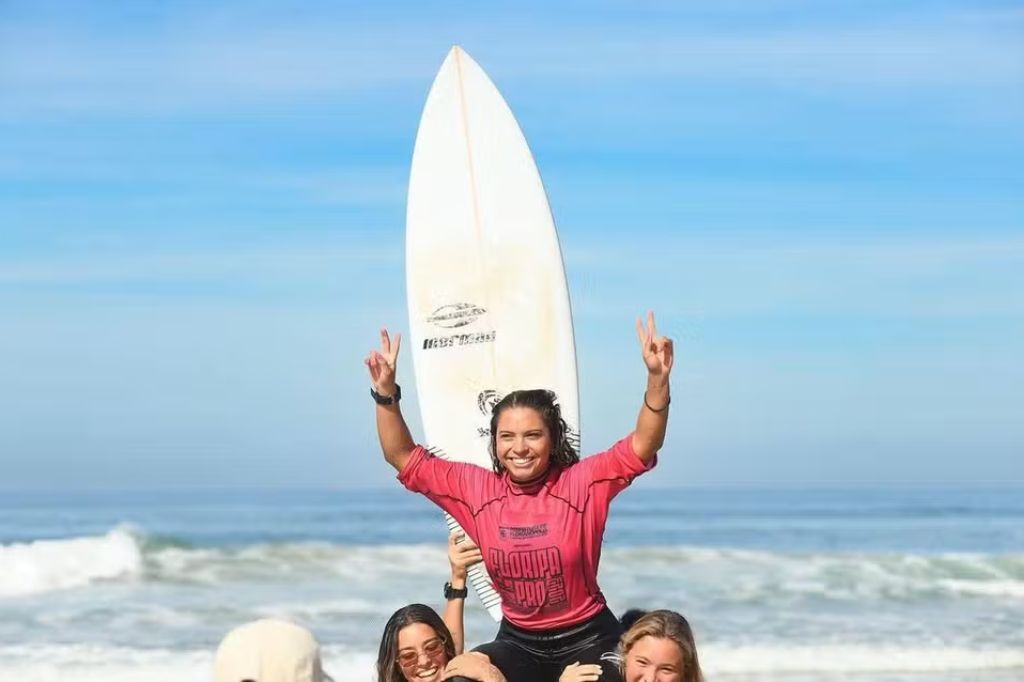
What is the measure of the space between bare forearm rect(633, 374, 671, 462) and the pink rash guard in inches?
1.5

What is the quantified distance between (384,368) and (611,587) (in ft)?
38.9

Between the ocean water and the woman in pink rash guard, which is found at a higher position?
the woman in pink rash guard

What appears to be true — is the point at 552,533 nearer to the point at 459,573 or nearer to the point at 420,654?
the point at 420,654

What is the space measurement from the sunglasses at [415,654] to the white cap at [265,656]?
0.57m

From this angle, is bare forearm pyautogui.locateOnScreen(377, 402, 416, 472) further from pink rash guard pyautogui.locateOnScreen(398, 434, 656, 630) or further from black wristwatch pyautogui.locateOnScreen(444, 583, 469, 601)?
black wristwatch pyautogui.locateOnScreen(444, 583, 469, 601)

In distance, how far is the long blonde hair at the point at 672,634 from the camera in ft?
11.6

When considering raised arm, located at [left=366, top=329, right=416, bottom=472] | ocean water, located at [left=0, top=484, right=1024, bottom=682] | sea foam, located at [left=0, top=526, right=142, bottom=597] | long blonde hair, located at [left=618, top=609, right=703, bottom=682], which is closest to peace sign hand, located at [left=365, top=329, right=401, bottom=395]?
raised arm, located at [left=366, top=329, right=416, bottom=472]

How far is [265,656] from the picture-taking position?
317 cm

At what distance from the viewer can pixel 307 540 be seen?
2075 centimetres

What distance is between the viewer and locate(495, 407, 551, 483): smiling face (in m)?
4.09

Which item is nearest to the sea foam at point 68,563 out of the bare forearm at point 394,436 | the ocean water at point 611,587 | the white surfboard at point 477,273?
the ocean water at point 611,587

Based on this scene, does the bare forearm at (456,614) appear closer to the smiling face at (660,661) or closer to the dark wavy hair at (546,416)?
the dark wavy hair at (546,416)

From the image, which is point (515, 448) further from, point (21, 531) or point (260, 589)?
point (21, 531)

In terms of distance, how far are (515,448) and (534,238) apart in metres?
1.98
